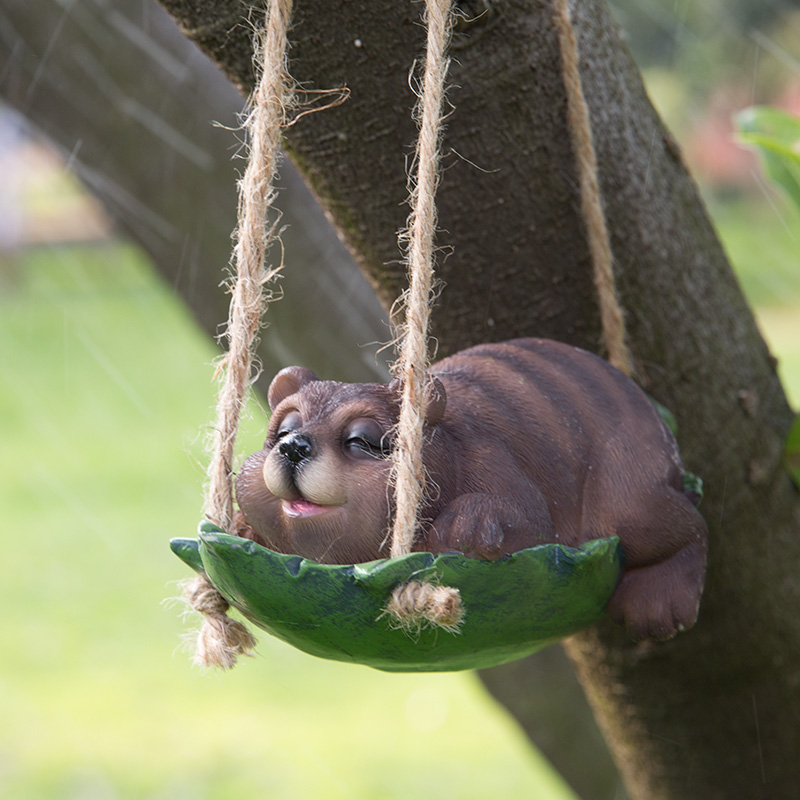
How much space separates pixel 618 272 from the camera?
1.00m

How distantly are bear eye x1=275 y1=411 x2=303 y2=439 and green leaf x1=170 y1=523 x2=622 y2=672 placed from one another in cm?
9

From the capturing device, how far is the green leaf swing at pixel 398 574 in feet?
2.00

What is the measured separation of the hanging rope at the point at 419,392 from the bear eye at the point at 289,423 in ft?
0.25

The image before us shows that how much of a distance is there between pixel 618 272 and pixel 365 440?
1.45 ft

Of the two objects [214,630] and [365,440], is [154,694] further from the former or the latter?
[365,440]

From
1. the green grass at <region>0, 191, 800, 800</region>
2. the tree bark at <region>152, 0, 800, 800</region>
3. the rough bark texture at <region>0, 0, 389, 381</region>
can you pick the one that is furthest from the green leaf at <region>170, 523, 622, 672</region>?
the rough bark texture at <region>0, 0, 389, 381</region>

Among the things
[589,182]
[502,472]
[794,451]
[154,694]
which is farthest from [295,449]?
[154,694]

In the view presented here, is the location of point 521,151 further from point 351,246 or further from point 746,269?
point 746,269

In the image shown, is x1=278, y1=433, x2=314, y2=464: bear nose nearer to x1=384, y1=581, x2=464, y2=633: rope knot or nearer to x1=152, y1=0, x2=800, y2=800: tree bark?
x1=384, y1=581, x2=464, y2=633: rope knot

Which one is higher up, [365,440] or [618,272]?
[618,272]

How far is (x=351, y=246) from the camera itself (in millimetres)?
1025

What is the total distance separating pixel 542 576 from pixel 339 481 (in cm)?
14

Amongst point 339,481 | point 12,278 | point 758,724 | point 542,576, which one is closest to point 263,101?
point 339,481

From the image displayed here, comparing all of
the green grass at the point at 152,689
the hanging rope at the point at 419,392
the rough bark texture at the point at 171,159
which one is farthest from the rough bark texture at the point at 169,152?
the hanging rope at the point at 419,392
